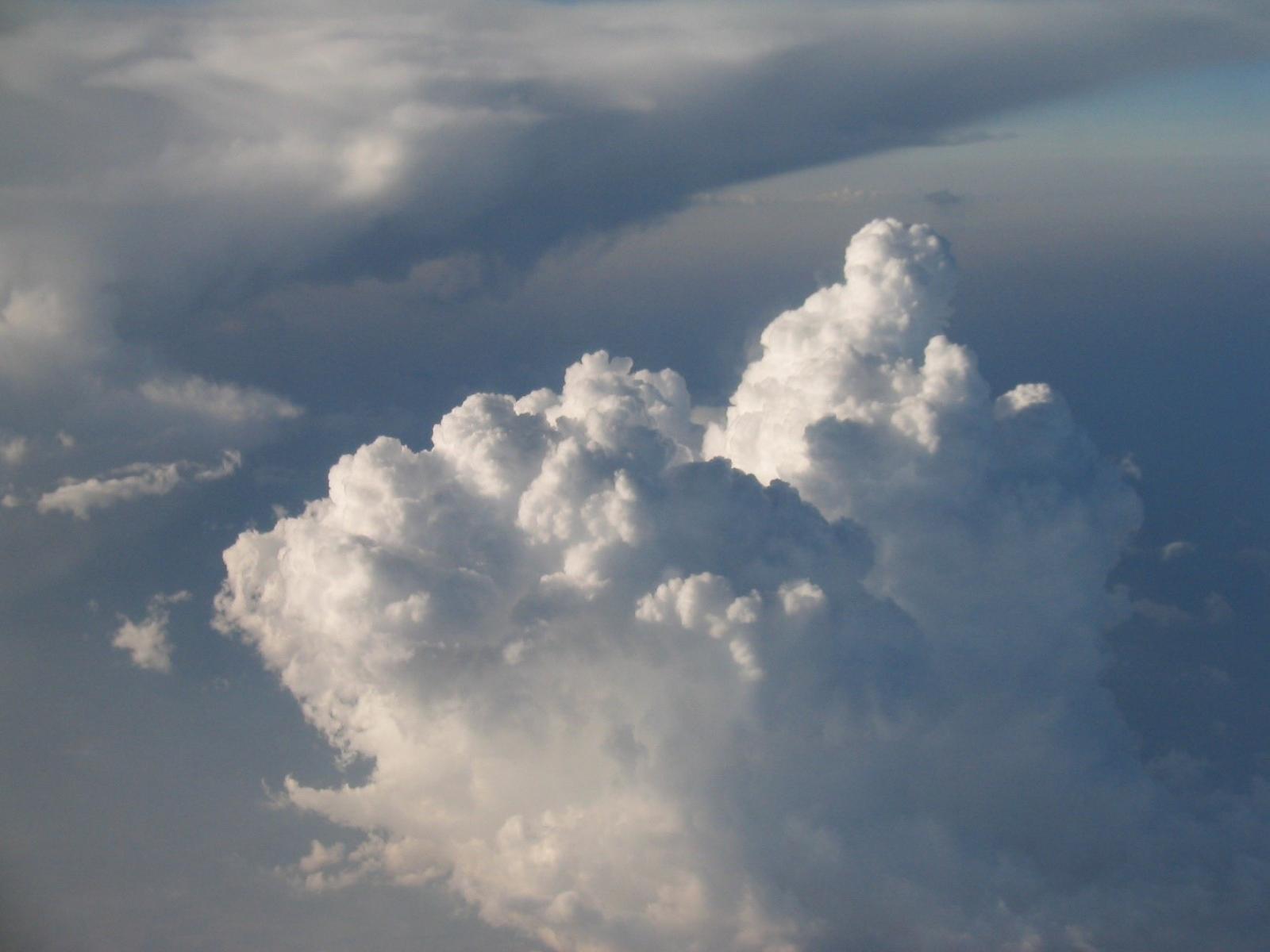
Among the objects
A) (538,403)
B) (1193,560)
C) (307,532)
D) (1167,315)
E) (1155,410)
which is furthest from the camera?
(1167,315)

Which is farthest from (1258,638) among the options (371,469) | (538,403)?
(371,469)

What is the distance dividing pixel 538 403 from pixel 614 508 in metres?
16.8

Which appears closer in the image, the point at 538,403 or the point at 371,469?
the point at 371,469

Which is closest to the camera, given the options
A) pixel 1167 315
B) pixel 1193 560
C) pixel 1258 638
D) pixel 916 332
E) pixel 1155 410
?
pixel 916 332

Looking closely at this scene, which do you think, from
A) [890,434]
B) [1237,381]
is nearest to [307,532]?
[890,434]

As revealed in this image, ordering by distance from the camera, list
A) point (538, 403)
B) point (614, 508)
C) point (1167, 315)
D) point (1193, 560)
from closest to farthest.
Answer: point (614, 508), point (538, 403), point (1193, 560), point (1167, 315)

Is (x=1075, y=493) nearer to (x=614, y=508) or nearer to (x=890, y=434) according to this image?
(x=890, y=434)

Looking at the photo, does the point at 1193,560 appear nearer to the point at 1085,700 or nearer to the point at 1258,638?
the point at 1258,638

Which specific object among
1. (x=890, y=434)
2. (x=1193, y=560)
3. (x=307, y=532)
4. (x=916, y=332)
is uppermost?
(x=1193, y=560)

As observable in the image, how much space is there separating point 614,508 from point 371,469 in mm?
10385

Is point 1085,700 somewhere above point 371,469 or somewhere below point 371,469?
above

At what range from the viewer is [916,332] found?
54.7 m

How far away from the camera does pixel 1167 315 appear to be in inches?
6245

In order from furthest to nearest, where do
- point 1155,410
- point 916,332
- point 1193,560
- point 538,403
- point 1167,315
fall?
point 1167,315 < point 1155,410 < point 1193,560 < point 538,403 < point 916,332
